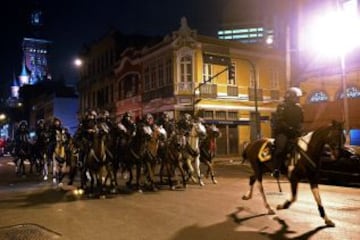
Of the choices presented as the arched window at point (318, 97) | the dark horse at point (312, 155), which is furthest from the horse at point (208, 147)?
the arched window at point (318, 97)

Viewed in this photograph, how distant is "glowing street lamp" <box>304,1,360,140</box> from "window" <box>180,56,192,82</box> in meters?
10.9

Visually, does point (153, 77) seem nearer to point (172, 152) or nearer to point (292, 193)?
point (172, 152)

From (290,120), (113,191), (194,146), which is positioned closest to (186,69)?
(194,146)

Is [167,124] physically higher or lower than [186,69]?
lower

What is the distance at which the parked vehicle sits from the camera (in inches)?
606

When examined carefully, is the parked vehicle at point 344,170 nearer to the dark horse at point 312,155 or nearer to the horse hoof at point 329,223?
the dark horse at point 312,155

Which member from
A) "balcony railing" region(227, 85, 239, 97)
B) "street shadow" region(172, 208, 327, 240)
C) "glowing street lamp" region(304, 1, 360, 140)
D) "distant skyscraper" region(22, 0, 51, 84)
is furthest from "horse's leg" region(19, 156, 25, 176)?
"distant skyscraper" region(22, 0, 51, 84)

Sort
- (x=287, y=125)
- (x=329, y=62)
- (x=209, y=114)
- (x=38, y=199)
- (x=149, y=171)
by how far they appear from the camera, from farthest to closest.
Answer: (x=209, y=114) → (x=329, y=62) → (x=149, y=171) → (x=38, y=199) → (x=287, y=125)

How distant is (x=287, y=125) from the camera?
10.4 meters

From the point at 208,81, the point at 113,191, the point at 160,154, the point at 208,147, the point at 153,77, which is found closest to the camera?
the point at 113,191

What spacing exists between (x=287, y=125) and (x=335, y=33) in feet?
52.3

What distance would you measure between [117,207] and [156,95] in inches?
1122

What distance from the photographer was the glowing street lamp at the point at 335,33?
79.9ft

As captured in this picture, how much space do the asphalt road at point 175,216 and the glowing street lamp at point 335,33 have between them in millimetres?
12519
